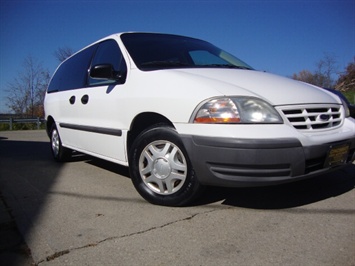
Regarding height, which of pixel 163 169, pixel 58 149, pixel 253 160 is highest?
pixel 253 160

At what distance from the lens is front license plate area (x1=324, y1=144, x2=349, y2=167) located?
2467mm

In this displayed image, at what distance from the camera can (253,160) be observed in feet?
7.36

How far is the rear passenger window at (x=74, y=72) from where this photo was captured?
13.7 ft

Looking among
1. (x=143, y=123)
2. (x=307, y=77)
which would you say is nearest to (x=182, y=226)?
(x=143, y=123)

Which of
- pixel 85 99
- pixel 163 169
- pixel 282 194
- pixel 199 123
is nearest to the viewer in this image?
pixel 199 123

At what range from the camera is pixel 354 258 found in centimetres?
183

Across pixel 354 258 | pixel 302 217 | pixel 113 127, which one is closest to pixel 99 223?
pixel 113 127

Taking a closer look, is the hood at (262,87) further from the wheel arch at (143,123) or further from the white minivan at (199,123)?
the wheel arch at (143,123)

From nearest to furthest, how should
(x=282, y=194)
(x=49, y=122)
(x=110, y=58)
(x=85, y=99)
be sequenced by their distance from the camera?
(x=282, y=194)
(x=110, y=58)
(x=85, y=99)
(x=49, y=122)

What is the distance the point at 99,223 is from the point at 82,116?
1868 millimetres

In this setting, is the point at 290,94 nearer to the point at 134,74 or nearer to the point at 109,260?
the point at 134,74

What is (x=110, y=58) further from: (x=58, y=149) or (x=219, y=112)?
(x=58, y=149)

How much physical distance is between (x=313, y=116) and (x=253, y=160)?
2.32ft

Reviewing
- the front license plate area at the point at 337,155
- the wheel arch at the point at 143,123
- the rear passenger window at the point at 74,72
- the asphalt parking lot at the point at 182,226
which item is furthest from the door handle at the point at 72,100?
the front license plate area at the point at 337,155
